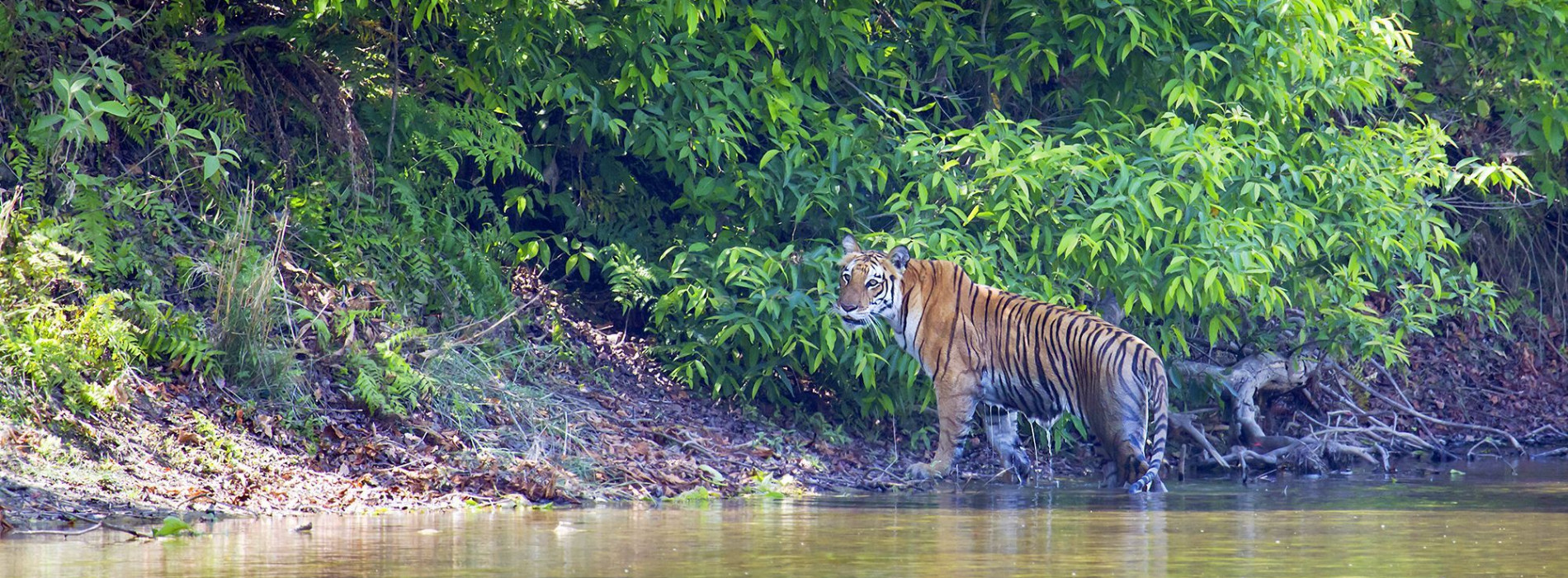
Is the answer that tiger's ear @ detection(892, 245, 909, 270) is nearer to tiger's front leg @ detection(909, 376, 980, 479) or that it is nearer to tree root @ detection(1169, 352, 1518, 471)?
tiger's front leg @ detection(909, 376, 980, 479)

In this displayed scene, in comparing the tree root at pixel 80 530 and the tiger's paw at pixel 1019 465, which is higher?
the tiger's paw at pixel 1019 465

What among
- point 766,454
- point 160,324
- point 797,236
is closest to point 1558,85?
point 797,236

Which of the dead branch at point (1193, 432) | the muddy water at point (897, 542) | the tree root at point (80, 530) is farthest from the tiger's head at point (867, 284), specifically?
the tree root at point (80, 530)

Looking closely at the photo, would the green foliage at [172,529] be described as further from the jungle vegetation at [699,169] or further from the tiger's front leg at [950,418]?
the tiger's front leg at [950,418]

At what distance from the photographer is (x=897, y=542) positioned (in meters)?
6.29

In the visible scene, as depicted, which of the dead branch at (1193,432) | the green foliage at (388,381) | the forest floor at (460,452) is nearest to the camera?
the forest floor at (460,452)

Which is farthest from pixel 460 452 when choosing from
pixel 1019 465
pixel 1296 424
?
pixel 1296 424

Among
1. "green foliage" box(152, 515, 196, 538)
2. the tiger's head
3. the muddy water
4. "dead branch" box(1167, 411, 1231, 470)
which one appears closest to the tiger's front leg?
the tiger's head

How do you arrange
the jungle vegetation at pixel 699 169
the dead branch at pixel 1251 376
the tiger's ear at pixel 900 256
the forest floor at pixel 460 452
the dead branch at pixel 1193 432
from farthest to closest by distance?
the dead branch at pixel 1251 376 → the dead branch at pixel 1193 432 → the tiger's ear at pixel 900 256 → the jungle vegetation at pixel 699 169 → the forest floor at pixel 460 452

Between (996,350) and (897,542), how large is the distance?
3.61 m

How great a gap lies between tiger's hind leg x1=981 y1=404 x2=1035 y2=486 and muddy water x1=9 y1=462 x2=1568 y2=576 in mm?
1340

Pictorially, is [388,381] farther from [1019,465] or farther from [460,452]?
[1019,465]

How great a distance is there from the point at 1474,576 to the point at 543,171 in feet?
23.0

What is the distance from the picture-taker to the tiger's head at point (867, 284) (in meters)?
9.52
